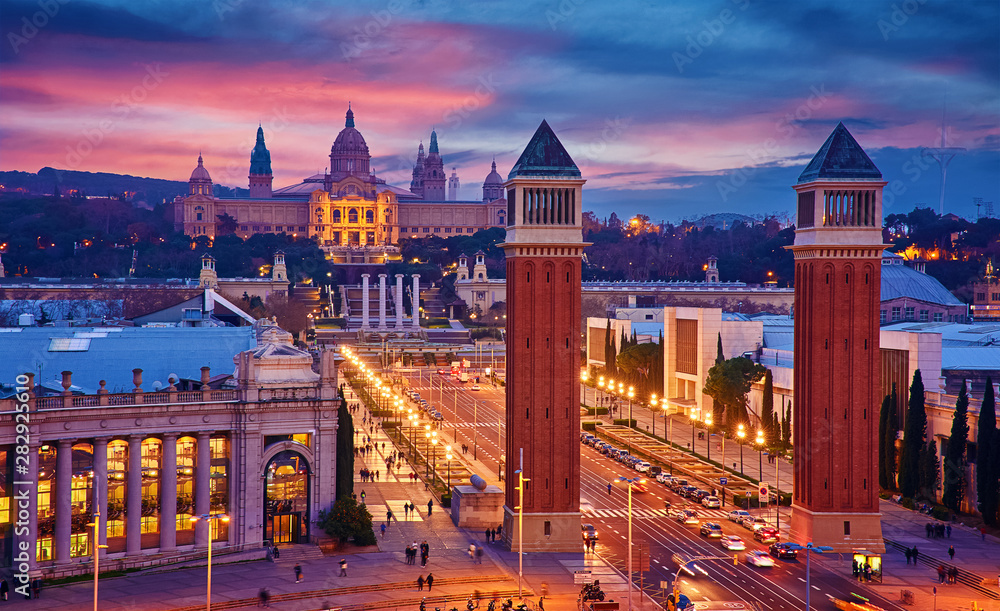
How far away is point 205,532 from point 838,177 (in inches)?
1517

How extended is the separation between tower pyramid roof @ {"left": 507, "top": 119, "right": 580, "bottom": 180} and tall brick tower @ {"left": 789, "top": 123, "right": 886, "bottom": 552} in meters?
13.4

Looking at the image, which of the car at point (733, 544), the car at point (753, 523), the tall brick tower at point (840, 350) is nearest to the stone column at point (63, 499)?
the car at point (733, 544)

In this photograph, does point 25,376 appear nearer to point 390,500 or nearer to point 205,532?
point 205,532

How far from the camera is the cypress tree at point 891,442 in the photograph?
252 ft

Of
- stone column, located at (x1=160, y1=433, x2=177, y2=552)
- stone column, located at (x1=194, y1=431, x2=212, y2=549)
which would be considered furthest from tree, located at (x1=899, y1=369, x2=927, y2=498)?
stone column, located at (x1=160, y1=433, x2=177, y2=552)

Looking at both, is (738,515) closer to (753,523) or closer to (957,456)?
(753,523)

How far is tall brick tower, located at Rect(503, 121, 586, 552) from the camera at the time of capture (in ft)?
202

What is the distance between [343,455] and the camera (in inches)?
2517

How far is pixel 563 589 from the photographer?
52594 mm

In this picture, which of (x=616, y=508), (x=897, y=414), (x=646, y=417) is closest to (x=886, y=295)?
(x=646, y=417)

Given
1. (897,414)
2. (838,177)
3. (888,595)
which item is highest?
(838,177)

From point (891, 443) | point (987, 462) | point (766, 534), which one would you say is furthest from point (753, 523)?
point (891, 443)

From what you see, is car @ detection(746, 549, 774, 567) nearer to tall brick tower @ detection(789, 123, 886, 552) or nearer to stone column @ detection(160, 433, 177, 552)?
tall brick tower @ detection(789, 123, 886, 552)

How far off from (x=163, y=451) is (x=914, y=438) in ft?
155
